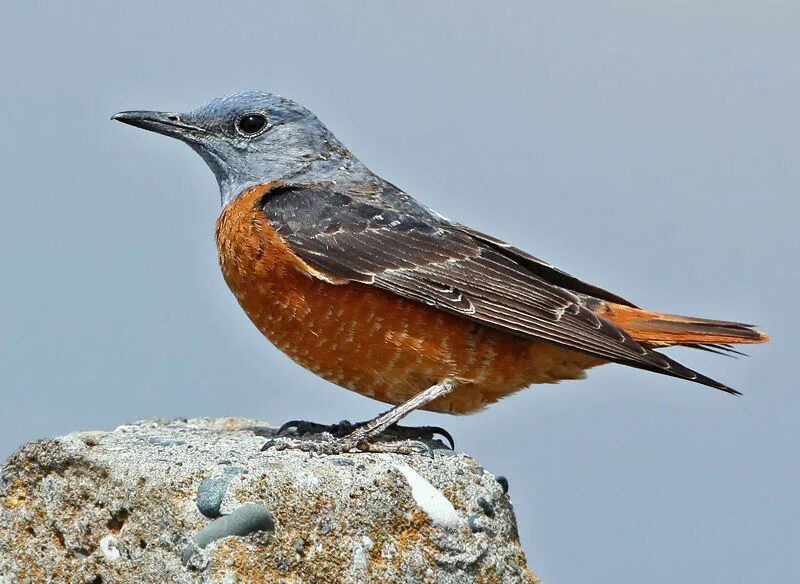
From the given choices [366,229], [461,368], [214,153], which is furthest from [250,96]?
[461,368]

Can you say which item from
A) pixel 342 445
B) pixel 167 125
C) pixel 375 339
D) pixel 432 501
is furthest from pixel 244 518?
pixel 167 125

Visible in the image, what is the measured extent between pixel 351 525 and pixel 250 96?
4.62 metres

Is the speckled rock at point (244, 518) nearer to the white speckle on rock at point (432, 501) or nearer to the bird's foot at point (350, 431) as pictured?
the white speckle on rock at point (432, 501)

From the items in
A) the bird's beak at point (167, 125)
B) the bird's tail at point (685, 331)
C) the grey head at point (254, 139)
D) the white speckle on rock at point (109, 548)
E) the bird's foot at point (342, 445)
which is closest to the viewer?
the white speckle on rock at point (109, 548)

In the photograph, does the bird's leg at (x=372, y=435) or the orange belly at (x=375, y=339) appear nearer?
the bird's leg at (x=372, y=435)

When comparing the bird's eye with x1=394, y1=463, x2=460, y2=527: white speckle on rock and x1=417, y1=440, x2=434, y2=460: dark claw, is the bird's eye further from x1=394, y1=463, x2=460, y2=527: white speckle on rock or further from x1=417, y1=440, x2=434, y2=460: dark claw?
x1=394, y1=463, x2=460, y2=527: white speckle on rock

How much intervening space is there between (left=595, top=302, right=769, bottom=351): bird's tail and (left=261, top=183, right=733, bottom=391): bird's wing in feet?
1.39

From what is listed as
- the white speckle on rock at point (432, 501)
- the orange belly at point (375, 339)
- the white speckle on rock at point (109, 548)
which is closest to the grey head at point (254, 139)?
the orange belly at point (375, 339)

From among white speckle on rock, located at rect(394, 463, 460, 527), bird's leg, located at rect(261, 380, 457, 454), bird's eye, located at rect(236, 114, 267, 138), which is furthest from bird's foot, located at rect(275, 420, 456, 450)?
bird's eye, located at rect(236, 114, 267, 138)

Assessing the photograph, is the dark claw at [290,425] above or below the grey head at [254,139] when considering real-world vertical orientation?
below

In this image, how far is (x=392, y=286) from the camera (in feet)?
28.3

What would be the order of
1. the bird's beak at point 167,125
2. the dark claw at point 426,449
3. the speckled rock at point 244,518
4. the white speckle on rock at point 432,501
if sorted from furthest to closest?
the bird's beak at point 167,125 < the dark claw at point 426,449 < the white speckle on rock at point 432,501 < the speckled rock at point 244,518

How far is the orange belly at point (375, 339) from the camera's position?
8.54m

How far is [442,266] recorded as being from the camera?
898cm
